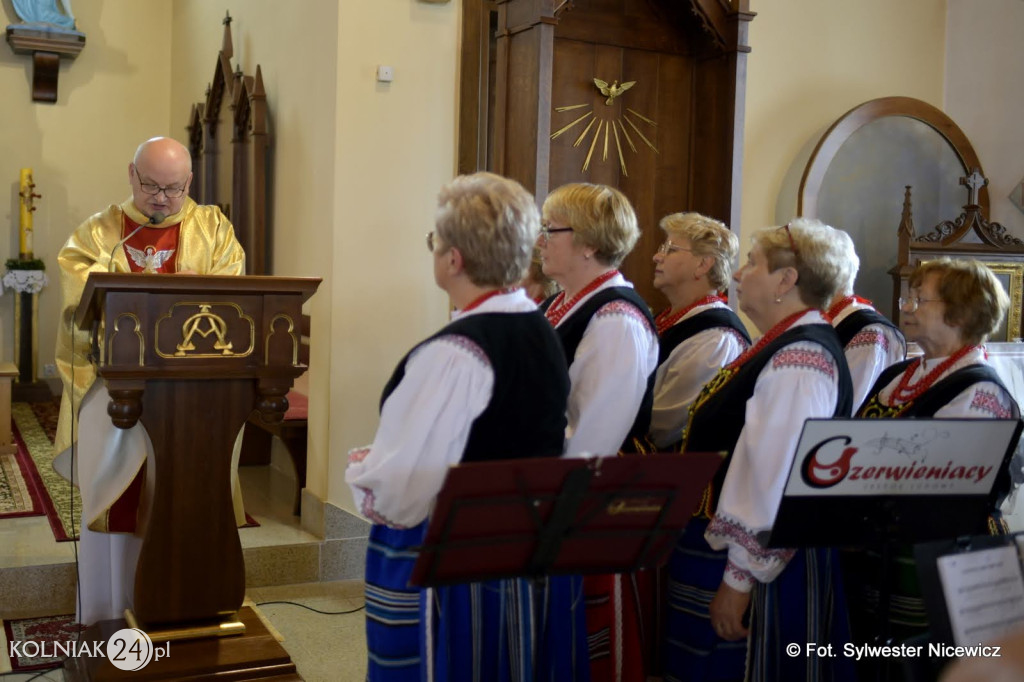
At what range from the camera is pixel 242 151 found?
6105 mm

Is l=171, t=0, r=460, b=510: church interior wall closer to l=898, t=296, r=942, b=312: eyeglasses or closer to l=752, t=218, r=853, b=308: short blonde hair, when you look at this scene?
l=898, t=296, r=942, b=312: eyeglasses

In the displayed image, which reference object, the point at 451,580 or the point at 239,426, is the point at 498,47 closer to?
Answer: the point at 239,426

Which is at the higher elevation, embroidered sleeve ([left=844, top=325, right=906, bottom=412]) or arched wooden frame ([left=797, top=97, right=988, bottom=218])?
arched wooden frame ([left=797, top=97, right=988, bottom=218])

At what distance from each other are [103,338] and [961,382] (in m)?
2.28

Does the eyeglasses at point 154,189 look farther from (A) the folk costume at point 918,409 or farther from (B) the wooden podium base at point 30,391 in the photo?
(B) the wooden podium base at point 30,391

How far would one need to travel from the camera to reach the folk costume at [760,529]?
2307 mm

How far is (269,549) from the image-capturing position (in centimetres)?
443

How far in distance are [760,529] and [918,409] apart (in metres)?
0.68

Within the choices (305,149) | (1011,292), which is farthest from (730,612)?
(1011,292)

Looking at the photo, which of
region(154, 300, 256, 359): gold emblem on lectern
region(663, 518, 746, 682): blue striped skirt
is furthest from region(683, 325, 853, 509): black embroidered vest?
region(154, 300, 256, 359): gold emblem on lectern

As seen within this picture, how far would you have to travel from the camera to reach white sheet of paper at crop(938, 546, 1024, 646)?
173 centimetres

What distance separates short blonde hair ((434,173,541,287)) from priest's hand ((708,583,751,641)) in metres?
0.89

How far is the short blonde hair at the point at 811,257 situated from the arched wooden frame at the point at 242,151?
382 centimetres

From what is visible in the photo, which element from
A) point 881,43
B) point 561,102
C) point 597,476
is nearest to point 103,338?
point 597,476
